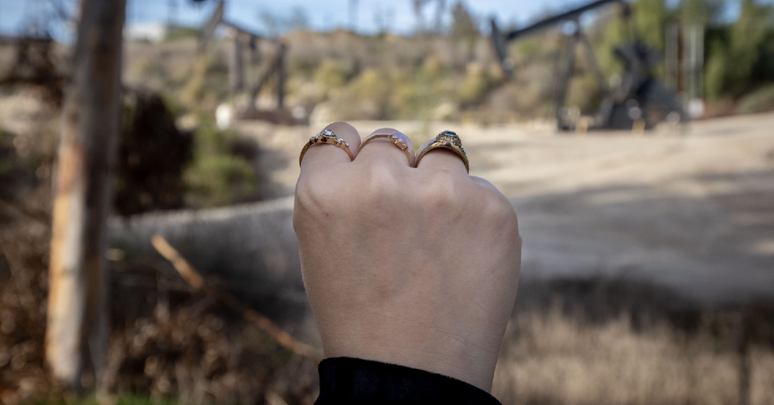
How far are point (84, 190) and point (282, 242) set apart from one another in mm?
1719

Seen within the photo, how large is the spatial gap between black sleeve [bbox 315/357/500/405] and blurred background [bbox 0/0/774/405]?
35.1 inches

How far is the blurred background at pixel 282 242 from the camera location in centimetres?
156

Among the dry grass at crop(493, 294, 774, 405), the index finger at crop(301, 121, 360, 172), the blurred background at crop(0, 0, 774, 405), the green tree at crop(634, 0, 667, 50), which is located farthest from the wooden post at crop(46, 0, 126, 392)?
the green tree at crop(634, 0, 667, 50)

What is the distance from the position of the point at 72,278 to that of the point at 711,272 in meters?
3.61

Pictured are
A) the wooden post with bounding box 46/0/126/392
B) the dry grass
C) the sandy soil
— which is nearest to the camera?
the wooden post with bounding box 46/0/126/392

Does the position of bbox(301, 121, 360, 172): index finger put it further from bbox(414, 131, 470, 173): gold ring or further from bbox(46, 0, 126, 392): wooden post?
bbox(46, 0, 126, 392): wooden post

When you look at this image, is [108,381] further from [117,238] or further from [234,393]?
[117,238]

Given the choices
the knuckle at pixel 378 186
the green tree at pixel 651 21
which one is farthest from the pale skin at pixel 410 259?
the green tree at pixel 651 21

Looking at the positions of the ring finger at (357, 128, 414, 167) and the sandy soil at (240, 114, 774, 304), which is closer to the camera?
the ring finger at (357, 128, 414, 167)

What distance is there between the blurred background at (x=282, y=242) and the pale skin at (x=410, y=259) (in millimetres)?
829

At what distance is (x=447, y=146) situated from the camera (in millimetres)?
312

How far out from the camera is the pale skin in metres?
0.30

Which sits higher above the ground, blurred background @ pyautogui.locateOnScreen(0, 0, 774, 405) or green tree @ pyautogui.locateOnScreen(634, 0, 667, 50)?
green tree @ pyautogui.locateOnScreen(634, 0, 667, 50)

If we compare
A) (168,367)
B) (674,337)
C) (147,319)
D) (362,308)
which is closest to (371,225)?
(362,308)
